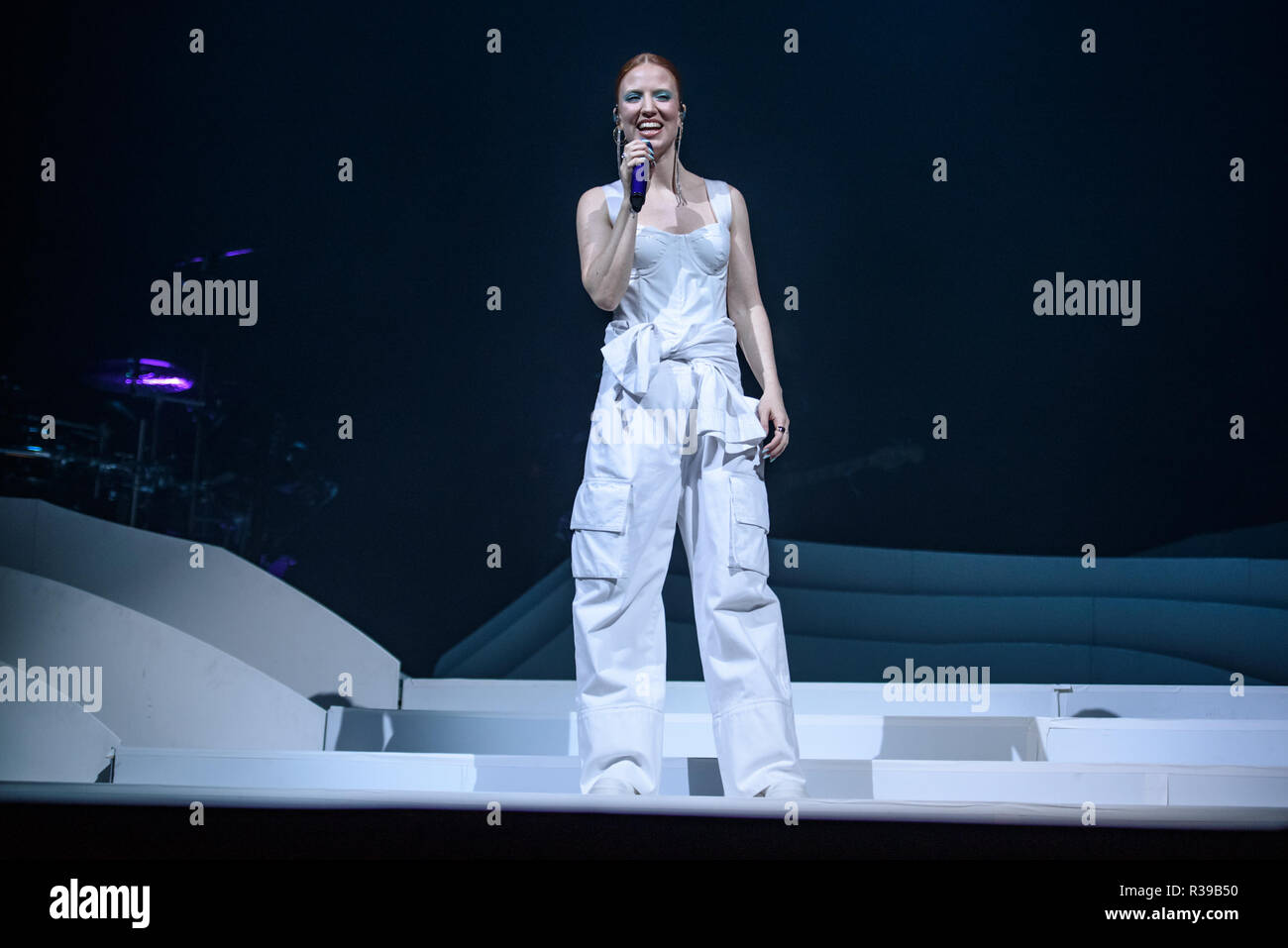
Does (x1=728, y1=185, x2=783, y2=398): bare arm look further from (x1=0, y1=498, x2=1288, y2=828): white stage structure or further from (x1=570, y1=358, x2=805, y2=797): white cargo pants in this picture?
(x1=0, y1=498, x2=1288, y2=828): white stage structure

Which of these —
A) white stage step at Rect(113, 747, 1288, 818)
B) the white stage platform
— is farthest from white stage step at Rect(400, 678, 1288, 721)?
white stage step at Rect(113, 747, 1288, 818)

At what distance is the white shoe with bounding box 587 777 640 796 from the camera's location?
5.15 ft

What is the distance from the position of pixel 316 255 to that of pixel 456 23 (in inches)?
30.6

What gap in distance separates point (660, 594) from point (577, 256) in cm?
165

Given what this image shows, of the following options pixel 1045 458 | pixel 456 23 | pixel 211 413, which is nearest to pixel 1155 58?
pixel 1045 458

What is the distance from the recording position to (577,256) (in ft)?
10.3

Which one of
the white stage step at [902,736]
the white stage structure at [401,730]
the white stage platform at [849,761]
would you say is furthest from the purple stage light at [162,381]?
the white stage step at [902,736]

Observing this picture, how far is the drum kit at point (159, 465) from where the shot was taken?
9.64ft

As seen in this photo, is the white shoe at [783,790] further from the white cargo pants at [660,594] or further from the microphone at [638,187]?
the microphone at [638,187]

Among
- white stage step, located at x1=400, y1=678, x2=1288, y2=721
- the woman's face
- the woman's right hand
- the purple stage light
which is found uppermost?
the woman's face

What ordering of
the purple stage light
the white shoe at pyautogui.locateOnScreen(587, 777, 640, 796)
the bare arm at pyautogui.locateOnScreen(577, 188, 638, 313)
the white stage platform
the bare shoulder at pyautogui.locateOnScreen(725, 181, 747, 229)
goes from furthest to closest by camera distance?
the purple stage light
the bare shoulder at pyautogui.locateOnScreen(725, 181, 747, 229)
the bare arm at pyautogui.locateOnScreen(577, 188, 638, 313)
the white shoe at pyautogui.locateOnScreen(587, 777, 640, 796)
the white stage platform

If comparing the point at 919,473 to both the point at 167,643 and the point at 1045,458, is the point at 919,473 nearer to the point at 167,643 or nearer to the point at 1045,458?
the point at 1045,458

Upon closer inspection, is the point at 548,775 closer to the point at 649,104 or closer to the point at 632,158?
the point at 632,158

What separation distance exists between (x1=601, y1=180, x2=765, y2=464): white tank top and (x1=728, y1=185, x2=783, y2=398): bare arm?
0.05m
